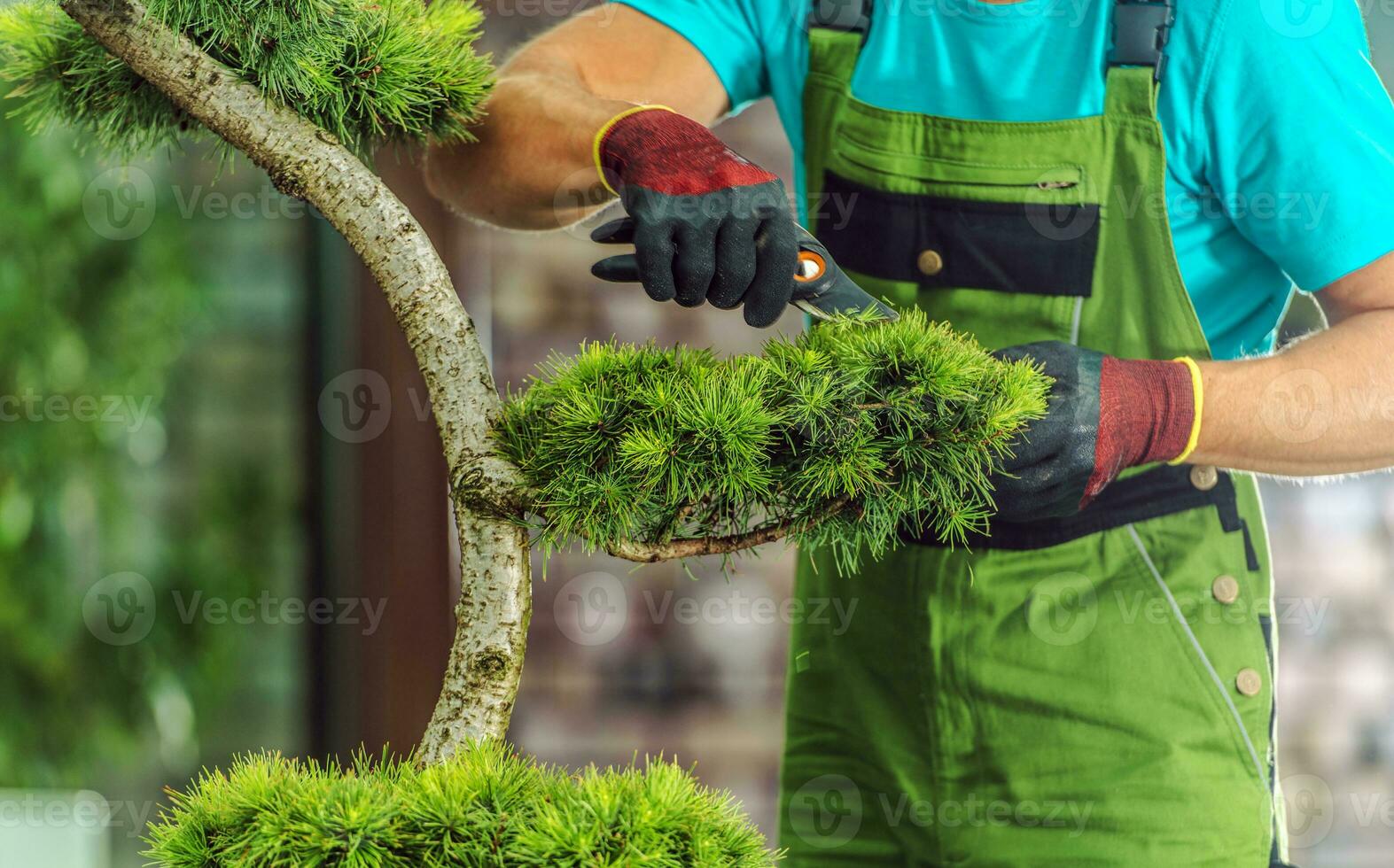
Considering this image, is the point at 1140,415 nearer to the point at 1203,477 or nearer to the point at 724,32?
the point at 1203,477

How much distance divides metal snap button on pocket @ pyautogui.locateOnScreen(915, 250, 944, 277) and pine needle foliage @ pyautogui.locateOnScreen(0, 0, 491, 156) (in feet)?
1.43

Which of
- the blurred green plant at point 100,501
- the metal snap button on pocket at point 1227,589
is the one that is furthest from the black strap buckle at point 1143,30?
the blurred green plant at point 100,501

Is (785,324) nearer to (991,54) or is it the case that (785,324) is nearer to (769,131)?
(769,131)

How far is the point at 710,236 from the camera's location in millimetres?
818

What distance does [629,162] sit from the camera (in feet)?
2.91

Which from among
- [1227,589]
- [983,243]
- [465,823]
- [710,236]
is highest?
[983,243]

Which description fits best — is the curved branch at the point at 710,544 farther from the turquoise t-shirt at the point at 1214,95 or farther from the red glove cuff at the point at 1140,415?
the turquoise t-shirt at the point at 1214,95

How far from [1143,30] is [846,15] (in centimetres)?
28

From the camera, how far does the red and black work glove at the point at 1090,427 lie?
864mm

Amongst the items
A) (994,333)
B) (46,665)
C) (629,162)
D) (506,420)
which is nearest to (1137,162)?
(994,333)

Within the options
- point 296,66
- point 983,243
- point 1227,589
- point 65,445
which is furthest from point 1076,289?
point 65,445

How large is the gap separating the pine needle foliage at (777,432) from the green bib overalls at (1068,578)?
397 millimetres

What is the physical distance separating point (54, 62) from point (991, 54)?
790 millimetres

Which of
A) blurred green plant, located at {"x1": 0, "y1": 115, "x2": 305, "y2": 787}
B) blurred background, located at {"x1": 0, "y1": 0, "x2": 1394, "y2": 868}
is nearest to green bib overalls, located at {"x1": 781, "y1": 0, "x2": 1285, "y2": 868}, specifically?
blurred background, located at {"x1": 0, "y1": 0, "x2": 1394, "y2": 868}
